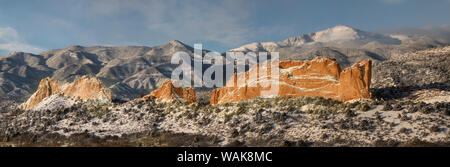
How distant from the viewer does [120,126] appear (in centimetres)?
3030

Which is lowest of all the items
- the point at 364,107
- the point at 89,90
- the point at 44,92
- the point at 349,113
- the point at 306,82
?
the point at 349,113

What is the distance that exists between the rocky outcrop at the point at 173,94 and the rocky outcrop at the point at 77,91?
7.29 metres

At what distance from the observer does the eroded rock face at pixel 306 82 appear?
27906 mm

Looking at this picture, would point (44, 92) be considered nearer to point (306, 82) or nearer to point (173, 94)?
point (173, 94)

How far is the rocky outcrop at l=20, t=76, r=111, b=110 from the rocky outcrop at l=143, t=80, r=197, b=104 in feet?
23.9

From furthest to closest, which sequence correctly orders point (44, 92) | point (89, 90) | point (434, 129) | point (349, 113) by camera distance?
point (44, 92), point (89, 90), point (349, 113), point (434, 129)

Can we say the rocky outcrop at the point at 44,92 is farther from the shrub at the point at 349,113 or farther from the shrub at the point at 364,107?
the shrub at the point at 364,107

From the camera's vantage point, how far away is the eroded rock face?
27.9 metres

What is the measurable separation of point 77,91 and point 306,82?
1293 inches

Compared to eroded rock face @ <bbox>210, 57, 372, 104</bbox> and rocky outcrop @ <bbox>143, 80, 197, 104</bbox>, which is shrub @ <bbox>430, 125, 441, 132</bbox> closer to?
eroded rock face @ <bbox>210, 57, 372, 104</bbox>

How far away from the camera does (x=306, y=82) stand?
99.6 ft

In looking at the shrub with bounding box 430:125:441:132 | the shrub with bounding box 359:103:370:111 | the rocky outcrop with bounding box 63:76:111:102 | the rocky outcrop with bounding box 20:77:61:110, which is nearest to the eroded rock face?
the shrub with bounding box 359:103:370:111

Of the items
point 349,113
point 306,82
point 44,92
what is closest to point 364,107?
point 349,113
